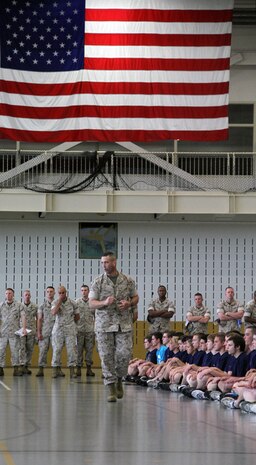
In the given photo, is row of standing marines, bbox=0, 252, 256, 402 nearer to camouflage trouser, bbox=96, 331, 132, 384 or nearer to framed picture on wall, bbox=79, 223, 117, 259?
camouflage trouser, bbox=96, 331, 132, 384

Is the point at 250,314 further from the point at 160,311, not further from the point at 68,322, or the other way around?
the point at 68,322

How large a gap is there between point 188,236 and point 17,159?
237 inches

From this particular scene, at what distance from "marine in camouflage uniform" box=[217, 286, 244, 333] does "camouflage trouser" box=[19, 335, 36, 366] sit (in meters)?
5.51

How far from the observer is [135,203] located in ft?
108

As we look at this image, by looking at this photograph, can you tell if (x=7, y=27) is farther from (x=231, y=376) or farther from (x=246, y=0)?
(x=231, y=376)

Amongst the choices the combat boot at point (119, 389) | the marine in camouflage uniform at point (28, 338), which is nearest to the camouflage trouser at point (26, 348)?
the marine in camouflage uniform at point (28, 338)

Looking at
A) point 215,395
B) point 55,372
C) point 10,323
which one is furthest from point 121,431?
point 10,323

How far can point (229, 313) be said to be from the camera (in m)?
25.9

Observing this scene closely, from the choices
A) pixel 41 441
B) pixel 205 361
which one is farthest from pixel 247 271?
pixel 41 441

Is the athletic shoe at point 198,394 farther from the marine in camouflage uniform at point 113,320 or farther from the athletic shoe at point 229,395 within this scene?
the marine in camouflage uniform at point 113,320

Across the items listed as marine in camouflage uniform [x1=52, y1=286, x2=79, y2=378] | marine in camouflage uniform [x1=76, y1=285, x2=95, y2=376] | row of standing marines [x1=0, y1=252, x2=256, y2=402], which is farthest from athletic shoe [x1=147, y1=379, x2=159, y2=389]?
marine in camouflage uniform [x1=76, y1=285, x2=95, y2=376]

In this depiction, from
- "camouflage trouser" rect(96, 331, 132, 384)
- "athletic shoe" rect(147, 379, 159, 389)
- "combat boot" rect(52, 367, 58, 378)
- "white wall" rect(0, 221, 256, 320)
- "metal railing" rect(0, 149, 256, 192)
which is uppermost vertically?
"metal railing" rect(0, 149, 256, 192)

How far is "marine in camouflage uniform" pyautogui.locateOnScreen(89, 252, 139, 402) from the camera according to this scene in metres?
16.5

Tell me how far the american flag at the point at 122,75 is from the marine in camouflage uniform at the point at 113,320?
34.8 ft
